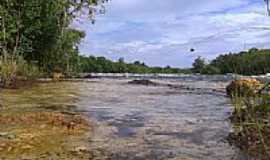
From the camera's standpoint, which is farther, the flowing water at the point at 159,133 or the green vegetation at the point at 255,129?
the flowing water at the point at 159,133

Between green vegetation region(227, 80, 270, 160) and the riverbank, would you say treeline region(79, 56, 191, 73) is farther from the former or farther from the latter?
green vegetation region(227, 80, 270, 160)

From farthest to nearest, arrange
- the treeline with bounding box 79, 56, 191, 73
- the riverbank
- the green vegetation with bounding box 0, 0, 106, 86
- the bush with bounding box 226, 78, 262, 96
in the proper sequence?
1. the treeline with bounding box 79, 56, 191, 73
2. the green vegetation with bounding box 0, 0, 106, 86
3. the bush with bounding box 226, 78, 262, 96
4. the riverbank

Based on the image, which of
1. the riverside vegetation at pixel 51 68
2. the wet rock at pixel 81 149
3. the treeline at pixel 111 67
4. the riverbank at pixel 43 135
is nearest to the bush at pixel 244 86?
the riverside vegetation at pixel 51 68

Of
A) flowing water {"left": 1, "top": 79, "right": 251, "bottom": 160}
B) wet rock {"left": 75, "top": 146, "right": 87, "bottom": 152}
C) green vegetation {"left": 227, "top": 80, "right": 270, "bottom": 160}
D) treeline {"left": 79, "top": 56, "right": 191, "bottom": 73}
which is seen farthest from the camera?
treeline {"left": 79, "top": 56, "right": 191, "bottom": 73}

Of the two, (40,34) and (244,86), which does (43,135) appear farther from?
(40,34)

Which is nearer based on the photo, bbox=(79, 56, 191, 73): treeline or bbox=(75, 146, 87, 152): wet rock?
bbox=(75, 146, 87, 152): wet rock

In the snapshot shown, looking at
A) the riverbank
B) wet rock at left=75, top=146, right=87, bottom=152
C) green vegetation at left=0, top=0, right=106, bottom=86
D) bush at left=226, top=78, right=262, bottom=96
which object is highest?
green vegetation at left=0, top=0, right=106, bottom=86

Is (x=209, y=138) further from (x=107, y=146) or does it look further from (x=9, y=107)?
(x=9, y=107)

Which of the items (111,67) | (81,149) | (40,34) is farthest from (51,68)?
(111,67)

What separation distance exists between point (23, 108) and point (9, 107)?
0.52 metres

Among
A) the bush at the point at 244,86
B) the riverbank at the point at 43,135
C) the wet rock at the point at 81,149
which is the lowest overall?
the wet rock at the point at 81,149

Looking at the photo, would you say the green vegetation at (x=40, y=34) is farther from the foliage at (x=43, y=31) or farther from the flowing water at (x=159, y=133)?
the flowing water at (x=159, y=133)

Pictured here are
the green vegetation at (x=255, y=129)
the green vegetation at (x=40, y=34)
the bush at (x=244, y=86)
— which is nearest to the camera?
the green vegetation at (x=255, y=129)

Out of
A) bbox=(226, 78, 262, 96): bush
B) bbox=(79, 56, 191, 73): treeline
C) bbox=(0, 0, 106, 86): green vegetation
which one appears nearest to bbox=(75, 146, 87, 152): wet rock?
bbox=(226, 78, 262, 96): bush
